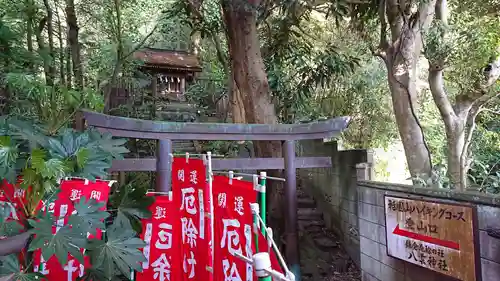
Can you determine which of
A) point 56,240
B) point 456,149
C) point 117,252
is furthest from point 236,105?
point 56,240

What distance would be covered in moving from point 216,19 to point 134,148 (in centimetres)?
355

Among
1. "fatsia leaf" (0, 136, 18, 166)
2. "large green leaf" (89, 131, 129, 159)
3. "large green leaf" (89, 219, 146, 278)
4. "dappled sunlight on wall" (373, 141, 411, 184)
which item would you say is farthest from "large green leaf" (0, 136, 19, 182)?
"dappled sunlight on wall" (373, 141, 411, 184)

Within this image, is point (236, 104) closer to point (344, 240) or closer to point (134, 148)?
point (134, 148)

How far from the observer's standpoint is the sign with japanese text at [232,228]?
3117 mm

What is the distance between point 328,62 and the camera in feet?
23.4

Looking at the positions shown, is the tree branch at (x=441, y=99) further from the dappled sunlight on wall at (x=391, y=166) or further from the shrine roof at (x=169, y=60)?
the shrine roof at (x=169, y=60)

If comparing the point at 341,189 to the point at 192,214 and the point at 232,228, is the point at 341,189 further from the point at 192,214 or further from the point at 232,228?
the point at 232,228

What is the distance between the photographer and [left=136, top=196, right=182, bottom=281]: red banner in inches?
175

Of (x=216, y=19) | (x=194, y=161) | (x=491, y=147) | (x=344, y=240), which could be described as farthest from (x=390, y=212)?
(x=216, y=19)

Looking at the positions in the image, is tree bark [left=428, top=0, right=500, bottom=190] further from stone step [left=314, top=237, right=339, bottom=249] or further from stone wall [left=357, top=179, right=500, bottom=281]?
stone step [left=314, top=237, right=339, bottom=249]

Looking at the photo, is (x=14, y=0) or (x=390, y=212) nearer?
(x=390, y=212)

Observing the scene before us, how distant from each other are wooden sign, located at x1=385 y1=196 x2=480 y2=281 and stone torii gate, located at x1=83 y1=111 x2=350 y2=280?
1.74 meters

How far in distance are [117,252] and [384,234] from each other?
2.84 m

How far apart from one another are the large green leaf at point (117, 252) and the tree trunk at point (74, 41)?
7.25 metres
